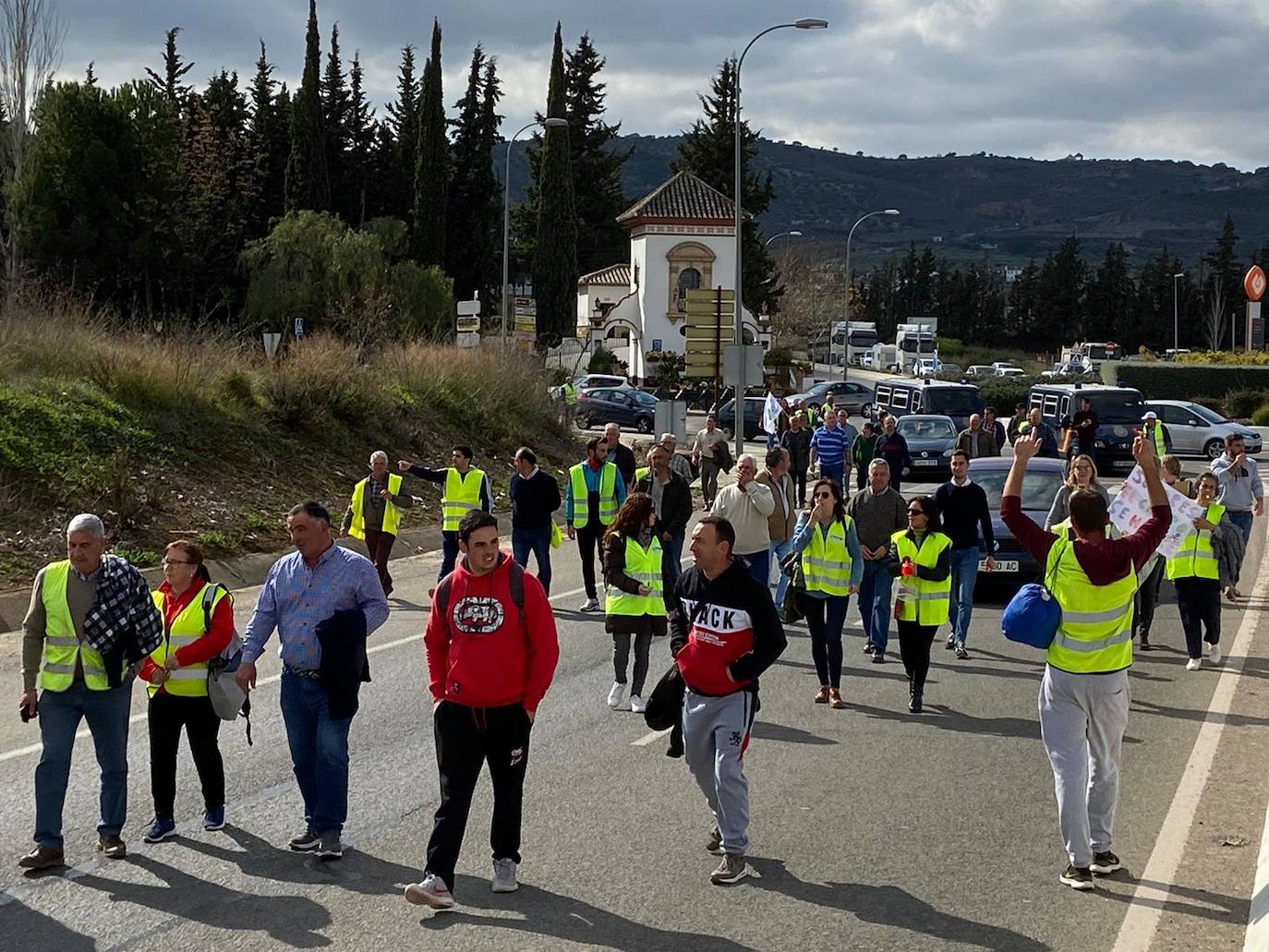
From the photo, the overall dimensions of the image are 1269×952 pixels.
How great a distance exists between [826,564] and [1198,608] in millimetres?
Answer: 3884

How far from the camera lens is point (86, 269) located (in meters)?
47.4

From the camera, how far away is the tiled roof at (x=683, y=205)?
231 ft

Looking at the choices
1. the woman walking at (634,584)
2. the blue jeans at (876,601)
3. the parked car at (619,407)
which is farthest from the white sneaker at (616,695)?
the parked car at (619,407)

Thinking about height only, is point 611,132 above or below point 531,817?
above

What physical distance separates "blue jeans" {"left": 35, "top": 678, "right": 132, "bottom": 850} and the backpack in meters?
0.42

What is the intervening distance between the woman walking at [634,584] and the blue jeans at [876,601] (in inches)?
102

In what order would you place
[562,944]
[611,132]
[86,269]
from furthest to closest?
[611,132], [86,269], [562,944]

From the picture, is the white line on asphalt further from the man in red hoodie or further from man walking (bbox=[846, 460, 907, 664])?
man walking (bbox=[846, 460, 907, 664])

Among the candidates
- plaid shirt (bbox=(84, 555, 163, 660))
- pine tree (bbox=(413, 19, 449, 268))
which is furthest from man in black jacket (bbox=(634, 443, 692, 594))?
pine tree (bbox=(413, 19, 449, 268))

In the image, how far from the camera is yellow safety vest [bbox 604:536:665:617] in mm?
10445

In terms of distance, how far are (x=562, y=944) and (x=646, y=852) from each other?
52.3 inches

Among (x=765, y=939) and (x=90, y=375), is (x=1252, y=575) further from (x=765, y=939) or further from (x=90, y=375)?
(x=90, y=375)

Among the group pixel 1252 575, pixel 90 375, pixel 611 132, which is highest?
pixel 611 132

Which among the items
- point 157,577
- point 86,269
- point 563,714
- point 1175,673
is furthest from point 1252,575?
point 86,269
